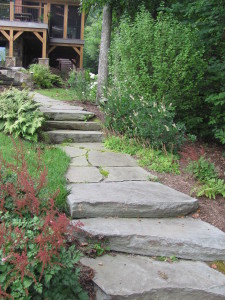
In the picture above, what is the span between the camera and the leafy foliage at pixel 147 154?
4.45 metres

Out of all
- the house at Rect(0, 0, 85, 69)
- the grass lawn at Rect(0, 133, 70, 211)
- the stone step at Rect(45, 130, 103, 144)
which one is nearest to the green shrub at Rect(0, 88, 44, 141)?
the grass lawn at Rect(0, 133, 70, 211)

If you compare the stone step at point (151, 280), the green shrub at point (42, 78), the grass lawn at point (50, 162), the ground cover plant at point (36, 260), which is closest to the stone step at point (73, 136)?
the grass lawn at point (50, 162)

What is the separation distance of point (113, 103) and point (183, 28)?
2016 mm

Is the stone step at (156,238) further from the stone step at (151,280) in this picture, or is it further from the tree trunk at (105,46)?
the tree trunk at (105,46)

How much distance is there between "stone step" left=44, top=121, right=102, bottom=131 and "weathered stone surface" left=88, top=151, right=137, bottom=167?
1.19 meters

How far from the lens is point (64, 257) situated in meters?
2.05

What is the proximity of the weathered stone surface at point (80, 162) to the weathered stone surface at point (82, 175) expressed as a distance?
0.14 metres

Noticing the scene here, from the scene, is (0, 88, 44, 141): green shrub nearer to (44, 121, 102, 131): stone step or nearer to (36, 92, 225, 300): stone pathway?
(44, 121, 102, 131): stone step

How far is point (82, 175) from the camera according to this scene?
3.93 meters

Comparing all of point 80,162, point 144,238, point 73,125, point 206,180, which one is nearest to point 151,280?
point 144,238

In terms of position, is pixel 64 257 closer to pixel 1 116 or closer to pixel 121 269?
pixel 121 269

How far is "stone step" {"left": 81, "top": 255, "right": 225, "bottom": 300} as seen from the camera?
2350mm

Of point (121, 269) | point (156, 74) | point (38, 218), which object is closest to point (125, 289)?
point (121, 269)

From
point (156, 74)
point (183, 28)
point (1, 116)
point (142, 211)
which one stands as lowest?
point (142, 211)
